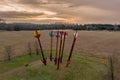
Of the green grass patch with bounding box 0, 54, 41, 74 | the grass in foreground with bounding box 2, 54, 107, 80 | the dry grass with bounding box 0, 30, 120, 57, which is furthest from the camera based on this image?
the dry grass with bounding box 0, 30, 120, 57

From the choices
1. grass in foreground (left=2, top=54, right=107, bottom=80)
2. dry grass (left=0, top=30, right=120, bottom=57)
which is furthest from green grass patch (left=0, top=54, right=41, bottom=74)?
dry grass (left=0, top=30, right=120, bottom=57)

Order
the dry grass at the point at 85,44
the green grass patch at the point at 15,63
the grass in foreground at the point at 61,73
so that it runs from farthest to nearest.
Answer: the dry grass at the point at 85,44
the green grass patch at the point at 15,63
the grass in foreground at the point at 61,73

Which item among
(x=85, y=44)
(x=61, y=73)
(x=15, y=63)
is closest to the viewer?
(x=61, y=73)

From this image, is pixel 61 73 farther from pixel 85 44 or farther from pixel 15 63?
pixel 85 44

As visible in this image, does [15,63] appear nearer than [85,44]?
Yes

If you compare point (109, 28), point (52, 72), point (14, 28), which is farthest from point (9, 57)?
Result: point (109, 28)

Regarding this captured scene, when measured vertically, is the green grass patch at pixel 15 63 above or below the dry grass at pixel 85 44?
above

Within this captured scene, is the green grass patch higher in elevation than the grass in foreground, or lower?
lower

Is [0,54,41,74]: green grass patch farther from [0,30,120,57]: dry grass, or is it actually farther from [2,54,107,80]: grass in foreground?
[0,30,120,57]: dry grass

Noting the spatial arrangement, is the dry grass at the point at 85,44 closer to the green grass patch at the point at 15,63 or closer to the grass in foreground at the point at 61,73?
the green grass patch at the point at 15,63

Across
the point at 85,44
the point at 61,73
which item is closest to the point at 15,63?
the point at 61,73

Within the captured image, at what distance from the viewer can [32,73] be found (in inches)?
1655

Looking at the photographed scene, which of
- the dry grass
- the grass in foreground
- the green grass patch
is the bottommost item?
the dry grass

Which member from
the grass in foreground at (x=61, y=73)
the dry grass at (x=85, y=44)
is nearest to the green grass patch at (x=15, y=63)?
the grass in foreground at (x=61, y=73)
